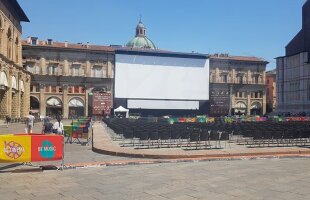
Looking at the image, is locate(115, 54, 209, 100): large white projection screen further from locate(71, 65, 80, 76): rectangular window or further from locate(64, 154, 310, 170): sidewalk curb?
locate(64, 154, 310, 170): sidewalk curb

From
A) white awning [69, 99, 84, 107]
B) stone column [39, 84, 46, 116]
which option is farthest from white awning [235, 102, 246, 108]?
stone column [39, 84, 46, 116]

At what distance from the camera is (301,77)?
78500 mm

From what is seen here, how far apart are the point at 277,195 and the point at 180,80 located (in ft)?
199

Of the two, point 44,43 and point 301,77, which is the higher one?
point 44,43

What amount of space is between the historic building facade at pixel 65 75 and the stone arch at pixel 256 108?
3890cm

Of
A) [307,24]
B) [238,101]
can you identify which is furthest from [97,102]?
[307,24]

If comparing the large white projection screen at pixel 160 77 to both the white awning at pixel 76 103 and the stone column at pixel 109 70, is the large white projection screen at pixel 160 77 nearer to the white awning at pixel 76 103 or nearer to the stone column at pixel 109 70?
the stone column at pixel 109 70

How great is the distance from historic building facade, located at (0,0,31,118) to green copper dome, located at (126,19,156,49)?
64.9 metres

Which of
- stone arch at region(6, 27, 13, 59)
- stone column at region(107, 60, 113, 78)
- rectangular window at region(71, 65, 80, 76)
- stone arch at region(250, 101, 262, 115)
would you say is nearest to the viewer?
stone arch at region(6, 27, 13, 59)

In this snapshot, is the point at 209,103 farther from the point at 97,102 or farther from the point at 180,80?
the point at 97,102

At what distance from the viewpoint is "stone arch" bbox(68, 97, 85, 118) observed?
268 ft

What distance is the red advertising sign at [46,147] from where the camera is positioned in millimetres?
10375

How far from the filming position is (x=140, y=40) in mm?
125500

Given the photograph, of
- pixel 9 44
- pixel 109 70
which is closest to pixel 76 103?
pixel 109 70
